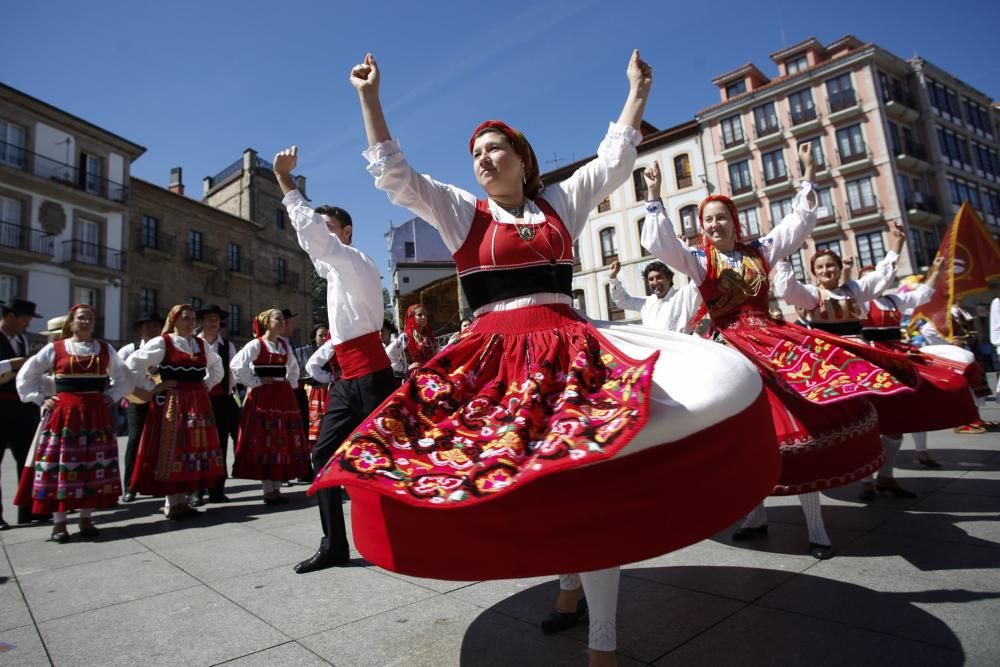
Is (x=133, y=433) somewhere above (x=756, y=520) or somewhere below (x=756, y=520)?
above

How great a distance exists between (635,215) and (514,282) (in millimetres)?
32279

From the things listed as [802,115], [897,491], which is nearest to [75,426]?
[897,491]

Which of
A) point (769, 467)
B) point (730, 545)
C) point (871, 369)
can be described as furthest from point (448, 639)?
point (871, 369)

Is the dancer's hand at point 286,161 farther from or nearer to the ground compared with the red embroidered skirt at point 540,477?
farther from the ground

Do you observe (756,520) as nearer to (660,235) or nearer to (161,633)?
(660,235)

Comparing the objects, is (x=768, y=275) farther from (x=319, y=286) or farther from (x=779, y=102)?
(x=319, y=286)

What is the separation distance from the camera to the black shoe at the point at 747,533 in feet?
11.0

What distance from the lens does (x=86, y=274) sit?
77.8ft

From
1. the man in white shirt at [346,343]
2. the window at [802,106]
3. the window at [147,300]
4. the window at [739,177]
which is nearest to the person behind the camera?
the man in white shirt at [346,343]

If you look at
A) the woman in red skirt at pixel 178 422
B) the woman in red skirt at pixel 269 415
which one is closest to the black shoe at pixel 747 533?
the woman in red skirt at pixel 269 415

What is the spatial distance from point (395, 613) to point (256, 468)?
4139 millimetres

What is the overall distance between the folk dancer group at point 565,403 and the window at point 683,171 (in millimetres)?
29620

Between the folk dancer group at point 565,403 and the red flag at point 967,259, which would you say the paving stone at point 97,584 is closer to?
the folk dancer group at point 565,403

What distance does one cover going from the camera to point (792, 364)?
3.11 m
